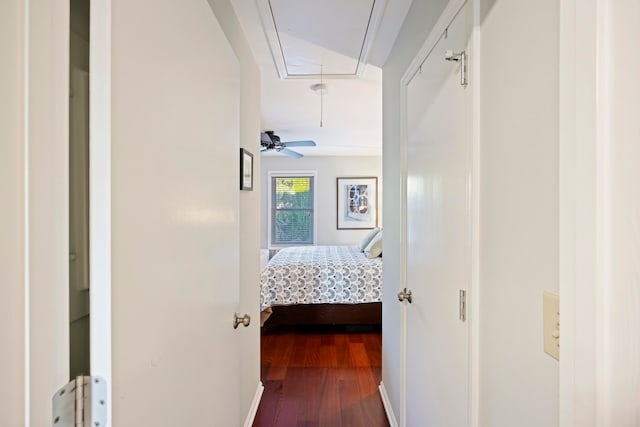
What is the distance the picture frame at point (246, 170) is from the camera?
181 cm

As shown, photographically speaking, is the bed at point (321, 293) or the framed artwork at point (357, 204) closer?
the bed at point (321, 293)

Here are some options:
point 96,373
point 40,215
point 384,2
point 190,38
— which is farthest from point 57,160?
point 384,2

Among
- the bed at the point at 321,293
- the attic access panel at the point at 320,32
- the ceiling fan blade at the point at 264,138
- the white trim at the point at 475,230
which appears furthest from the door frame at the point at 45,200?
the ceiling fan blade at the point at 264,138

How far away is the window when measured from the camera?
258 inches

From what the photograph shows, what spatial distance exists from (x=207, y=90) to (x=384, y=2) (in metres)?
1.09

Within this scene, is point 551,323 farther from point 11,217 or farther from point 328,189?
point 328,189

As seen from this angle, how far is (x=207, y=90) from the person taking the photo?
104cm

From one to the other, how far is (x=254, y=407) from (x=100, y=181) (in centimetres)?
208

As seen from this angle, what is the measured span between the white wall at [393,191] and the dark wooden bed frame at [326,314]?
1310mm

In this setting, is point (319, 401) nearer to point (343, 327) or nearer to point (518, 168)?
point (343, 327)

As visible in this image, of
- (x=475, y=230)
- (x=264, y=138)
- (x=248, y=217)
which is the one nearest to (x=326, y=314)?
(x=248, y=217)

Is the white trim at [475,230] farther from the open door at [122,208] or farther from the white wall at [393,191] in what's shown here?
the open door at [122,208]

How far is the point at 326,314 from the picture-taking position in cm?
368

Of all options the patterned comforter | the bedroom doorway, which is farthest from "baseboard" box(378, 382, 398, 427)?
the patterned comforter
